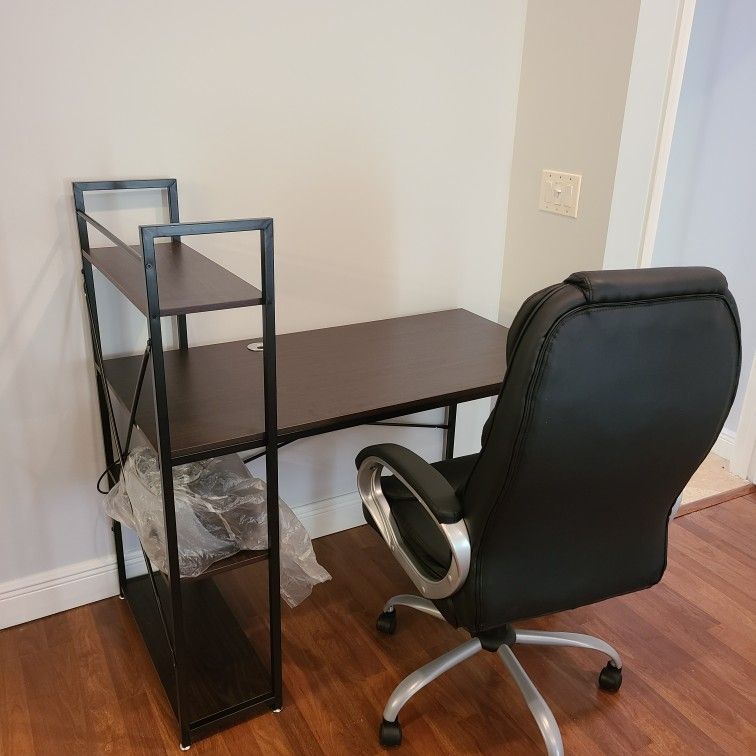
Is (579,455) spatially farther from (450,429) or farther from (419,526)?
(450,429)

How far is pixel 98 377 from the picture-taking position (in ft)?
6.20

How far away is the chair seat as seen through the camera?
152cm

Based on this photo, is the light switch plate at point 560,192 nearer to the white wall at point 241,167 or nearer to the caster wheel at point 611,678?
the white wall at point 241,167

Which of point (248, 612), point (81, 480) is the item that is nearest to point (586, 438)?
point (248, 612)

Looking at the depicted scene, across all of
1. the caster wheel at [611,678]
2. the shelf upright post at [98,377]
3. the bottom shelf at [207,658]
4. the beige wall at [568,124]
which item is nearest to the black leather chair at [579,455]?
the caster wheel at [611,678]

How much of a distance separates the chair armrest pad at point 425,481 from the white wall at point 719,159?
6.08 ft

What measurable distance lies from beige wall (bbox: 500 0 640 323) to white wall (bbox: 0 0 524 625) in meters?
0.07

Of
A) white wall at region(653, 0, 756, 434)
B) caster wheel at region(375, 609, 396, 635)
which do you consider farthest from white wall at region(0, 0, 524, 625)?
white wall at region(653, 0, 756, 434)

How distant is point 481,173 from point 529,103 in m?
0.24

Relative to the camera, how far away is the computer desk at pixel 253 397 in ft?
5.16

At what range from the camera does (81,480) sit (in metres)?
1.99

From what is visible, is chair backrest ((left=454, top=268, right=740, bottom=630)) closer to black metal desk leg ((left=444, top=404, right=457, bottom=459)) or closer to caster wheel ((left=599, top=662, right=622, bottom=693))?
caster wheel ((left=599, top=662, right=622, bottom=693))

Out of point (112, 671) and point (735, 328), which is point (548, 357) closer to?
point (735, 328)

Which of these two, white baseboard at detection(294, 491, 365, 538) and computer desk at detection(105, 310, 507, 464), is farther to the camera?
white baseboard at detection(294, 491, 365, 538)
